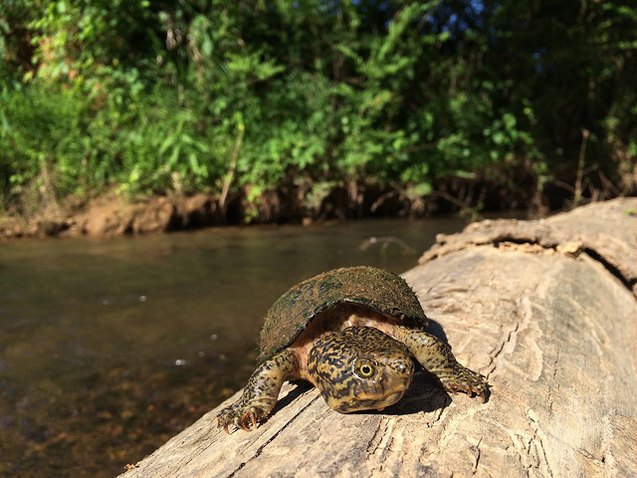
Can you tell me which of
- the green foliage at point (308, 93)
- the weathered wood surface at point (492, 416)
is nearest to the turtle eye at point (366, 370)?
the weathered wood surface at point (492, 416)

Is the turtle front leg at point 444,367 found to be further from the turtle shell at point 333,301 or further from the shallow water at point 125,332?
the shallow water at point 125,332

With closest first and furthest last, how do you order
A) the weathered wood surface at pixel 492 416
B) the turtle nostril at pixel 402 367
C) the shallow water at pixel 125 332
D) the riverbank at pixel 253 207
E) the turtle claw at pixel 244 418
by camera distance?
the weathered wood surface at pixel 492 416, the turtle nostril at pixel 402 367, the turtle claw at pixel 244 418, the shallow water at pixel 125 332, the riverbank at pixel 253 207

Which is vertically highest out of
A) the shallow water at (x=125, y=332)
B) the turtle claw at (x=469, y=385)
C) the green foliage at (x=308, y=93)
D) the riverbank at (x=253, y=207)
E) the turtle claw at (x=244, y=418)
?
the green foliage at (x=308, y=93)

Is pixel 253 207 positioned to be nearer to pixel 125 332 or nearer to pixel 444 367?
pixel 125 332

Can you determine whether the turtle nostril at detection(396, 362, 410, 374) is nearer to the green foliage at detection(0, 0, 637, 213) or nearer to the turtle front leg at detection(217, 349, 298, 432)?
the turtle front leg at detection(217, 349, 298, 432)

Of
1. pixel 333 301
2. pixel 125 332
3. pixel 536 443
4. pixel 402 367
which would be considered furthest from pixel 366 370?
pixel 125 332

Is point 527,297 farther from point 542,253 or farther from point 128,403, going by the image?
point 128,403

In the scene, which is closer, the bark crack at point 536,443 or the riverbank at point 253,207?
the bark crack at point 536,443
